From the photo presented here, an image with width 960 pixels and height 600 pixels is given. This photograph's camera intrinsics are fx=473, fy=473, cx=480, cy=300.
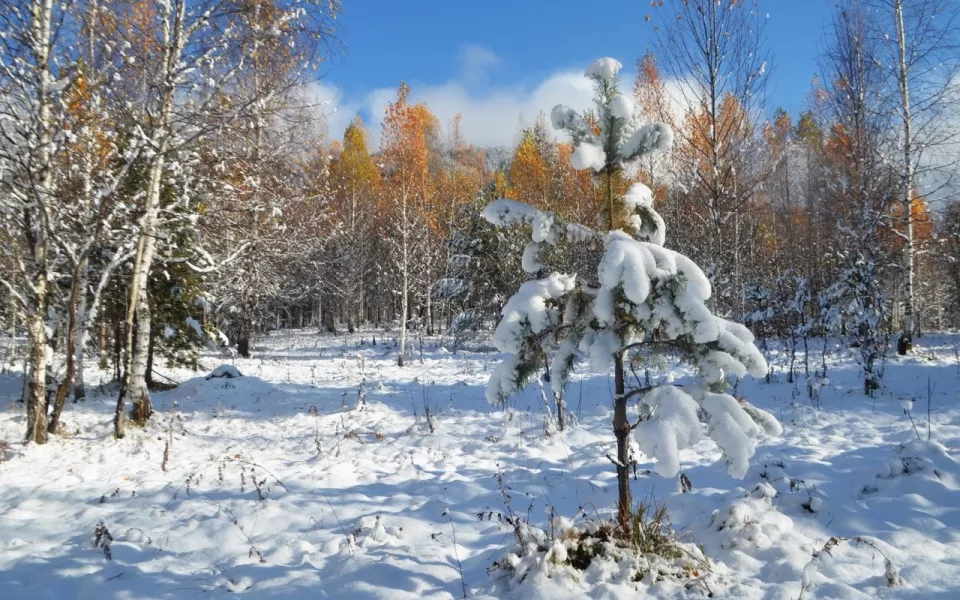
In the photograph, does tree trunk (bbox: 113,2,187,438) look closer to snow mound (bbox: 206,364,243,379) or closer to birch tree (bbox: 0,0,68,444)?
birch tree (bbox: 0,0,68,444)

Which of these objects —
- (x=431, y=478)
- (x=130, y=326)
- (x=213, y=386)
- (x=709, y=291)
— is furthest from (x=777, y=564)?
(x=213, y=386)

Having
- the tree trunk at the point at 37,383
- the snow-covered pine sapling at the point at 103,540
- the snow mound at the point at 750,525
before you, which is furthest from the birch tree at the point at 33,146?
the snow mound at the point at 750,525

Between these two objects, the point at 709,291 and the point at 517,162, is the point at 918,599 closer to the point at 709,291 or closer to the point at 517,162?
the point at 709,291

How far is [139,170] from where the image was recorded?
29.1ft

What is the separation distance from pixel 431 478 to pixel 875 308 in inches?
321

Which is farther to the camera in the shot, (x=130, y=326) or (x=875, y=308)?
(x=875, y=308)

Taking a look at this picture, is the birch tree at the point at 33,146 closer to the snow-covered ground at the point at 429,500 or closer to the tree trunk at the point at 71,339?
the tree trunk at the point at 71,339

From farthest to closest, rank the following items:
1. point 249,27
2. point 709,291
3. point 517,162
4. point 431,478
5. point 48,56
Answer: point 517,162, point 249,27, point 48,56, point 431,478, point 709,291

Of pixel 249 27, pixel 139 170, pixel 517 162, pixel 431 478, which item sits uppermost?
pixel 517 162

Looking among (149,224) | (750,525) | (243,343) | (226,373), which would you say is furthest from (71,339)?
(243,343)

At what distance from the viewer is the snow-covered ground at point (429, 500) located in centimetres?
316

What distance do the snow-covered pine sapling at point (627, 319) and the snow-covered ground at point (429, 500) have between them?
0.97m

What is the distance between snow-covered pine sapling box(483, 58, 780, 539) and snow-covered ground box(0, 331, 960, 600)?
97 centimetres

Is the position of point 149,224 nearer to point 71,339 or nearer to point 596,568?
point 71,339
